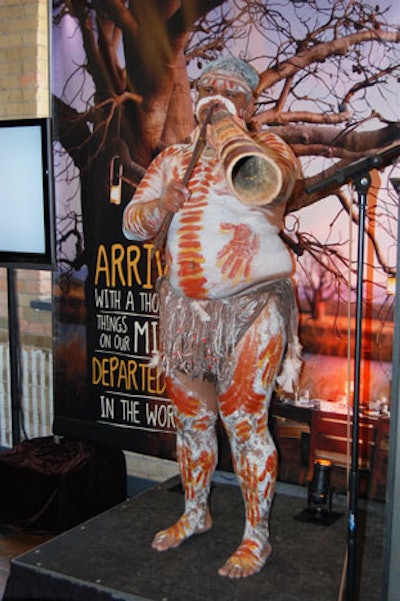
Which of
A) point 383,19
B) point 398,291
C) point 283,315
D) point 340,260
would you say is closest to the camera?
point 398,291

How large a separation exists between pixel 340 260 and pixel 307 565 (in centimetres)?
110

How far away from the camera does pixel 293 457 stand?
2980 mm

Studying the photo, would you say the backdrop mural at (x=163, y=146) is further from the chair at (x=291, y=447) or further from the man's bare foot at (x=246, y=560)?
the man's bare foot at (x=246, y=560)

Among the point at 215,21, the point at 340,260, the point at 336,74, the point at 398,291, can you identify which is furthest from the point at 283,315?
the point at 215,21

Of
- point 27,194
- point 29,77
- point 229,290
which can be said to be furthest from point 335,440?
point 29,77

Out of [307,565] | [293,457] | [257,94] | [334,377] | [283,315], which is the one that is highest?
[257,94]

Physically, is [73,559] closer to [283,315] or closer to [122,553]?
[122,553]

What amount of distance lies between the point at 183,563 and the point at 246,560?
0.22m

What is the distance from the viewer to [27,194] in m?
3.35

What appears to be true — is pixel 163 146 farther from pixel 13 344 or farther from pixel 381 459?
pixel 381 459

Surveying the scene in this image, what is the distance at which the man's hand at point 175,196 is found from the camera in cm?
230

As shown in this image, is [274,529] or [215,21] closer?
[274,529]

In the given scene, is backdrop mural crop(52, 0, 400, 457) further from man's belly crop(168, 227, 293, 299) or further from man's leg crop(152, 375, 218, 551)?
man's leg crop(152, 375, 218, 551)

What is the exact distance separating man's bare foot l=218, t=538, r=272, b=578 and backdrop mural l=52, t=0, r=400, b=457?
59cm
